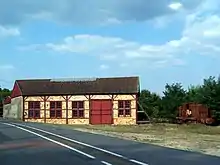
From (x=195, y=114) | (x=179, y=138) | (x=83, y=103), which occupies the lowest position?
(x=179, y=138)

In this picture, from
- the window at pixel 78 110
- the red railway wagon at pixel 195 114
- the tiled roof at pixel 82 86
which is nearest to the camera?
the red railway wagon at pixel 195 114

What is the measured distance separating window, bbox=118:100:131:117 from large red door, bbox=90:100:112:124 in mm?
1263

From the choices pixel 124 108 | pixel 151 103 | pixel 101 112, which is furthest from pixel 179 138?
pixel 151 103

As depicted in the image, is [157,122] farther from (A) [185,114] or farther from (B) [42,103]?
(B) [42,103]

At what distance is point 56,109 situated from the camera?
2350 inches

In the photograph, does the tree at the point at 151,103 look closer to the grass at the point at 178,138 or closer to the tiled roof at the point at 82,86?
the tiled roof at the point at 82,86

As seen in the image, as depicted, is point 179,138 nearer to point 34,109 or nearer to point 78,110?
point 78,110

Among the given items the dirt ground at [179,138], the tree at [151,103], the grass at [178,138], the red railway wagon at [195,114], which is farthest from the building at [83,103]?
the dirt ground at [179,138]

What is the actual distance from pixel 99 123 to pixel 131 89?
5830 mm

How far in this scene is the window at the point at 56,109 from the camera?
59.4 metres

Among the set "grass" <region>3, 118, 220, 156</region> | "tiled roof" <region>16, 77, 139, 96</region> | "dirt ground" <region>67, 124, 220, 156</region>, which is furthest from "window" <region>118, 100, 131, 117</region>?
"dirt ground" <region>67, 124, 220, 156</region>

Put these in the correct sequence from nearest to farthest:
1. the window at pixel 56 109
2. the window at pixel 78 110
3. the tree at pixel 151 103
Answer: the window at pixel 78 110, the window at pixel 56 109, the tree at pixel 151 103

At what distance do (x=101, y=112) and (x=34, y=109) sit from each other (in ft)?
29.2

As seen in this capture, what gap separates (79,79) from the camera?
217 ft
